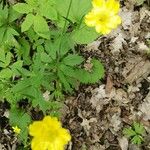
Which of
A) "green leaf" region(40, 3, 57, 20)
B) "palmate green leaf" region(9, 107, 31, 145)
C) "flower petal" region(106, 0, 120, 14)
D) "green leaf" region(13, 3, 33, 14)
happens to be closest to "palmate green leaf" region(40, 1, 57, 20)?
"green leaf" region(40, 3, 57, 20)

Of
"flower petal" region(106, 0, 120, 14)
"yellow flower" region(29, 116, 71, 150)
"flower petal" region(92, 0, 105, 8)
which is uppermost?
"flower petal" region(92, 0, 105, 8)

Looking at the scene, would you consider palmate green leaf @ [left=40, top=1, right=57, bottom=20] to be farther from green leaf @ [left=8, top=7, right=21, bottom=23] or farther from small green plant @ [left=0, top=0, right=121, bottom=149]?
green leaf @ [left=8, top=7, right=21, bottom=23]

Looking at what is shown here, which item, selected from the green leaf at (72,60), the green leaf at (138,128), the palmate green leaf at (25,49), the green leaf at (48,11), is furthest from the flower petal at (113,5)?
the green leaf at (138,128)

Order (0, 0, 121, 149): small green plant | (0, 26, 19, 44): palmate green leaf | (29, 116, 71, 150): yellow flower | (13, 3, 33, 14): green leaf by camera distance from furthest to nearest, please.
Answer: (0, 26, 19, 44): palmate green leaf
(13, 3, 33, 14): green leaf
(0, 0, 121, 149): small green plant
(29, 116, 71, 150): yellow flower

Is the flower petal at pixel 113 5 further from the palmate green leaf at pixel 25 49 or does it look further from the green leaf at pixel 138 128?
the green leaf at pixel 138 128

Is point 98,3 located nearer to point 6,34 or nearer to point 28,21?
point 28,21

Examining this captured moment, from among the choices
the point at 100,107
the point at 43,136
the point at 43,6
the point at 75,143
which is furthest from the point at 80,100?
the point at 43,136
